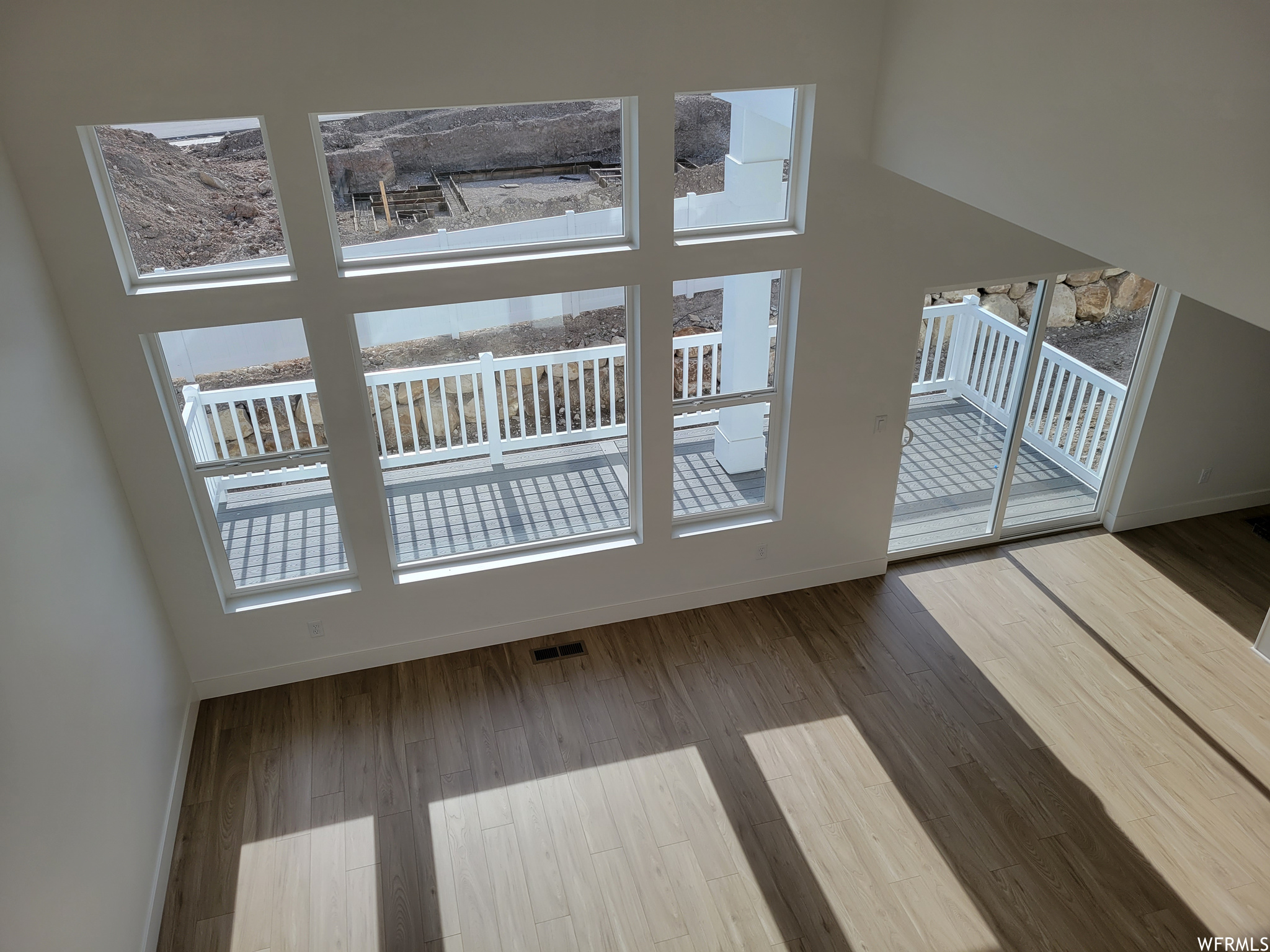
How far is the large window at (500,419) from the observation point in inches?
168

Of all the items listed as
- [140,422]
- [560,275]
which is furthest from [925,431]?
[140,422]

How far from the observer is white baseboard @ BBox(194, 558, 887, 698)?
471cm

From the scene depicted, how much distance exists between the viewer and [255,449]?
13.9 feet

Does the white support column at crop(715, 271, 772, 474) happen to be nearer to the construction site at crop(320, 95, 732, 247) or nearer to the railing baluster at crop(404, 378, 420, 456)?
the construction site at crop(320, 95, 732, 247)

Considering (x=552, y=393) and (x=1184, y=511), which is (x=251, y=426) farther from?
(x=1184, y=511)

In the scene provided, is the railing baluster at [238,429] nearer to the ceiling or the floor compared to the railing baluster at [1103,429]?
nearer to the ceiling

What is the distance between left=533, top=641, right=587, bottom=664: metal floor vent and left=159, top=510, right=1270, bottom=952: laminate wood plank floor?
0.06 meters

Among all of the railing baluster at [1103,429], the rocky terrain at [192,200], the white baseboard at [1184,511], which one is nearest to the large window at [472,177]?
the rocky terrain at [192,200]

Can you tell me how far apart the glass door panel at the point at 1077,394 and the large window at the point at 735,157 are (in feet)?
6.38

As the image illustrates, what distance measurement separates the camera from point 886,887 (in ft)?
12.0

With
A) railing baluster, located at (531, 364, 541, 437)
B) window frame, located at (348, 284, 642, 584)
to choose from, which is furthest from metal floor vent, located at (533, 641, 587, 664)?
railing baluster, located at (531, 364, 541, 437)

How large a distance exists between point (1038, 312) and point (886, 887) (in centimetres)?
334

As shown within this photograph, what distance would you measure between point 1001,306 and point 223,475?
434cm

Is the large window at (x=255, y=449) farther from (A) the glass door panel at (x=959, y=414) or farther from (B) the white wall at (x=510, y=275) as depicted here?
(A) the glass door panel at (x=959, y=414)
